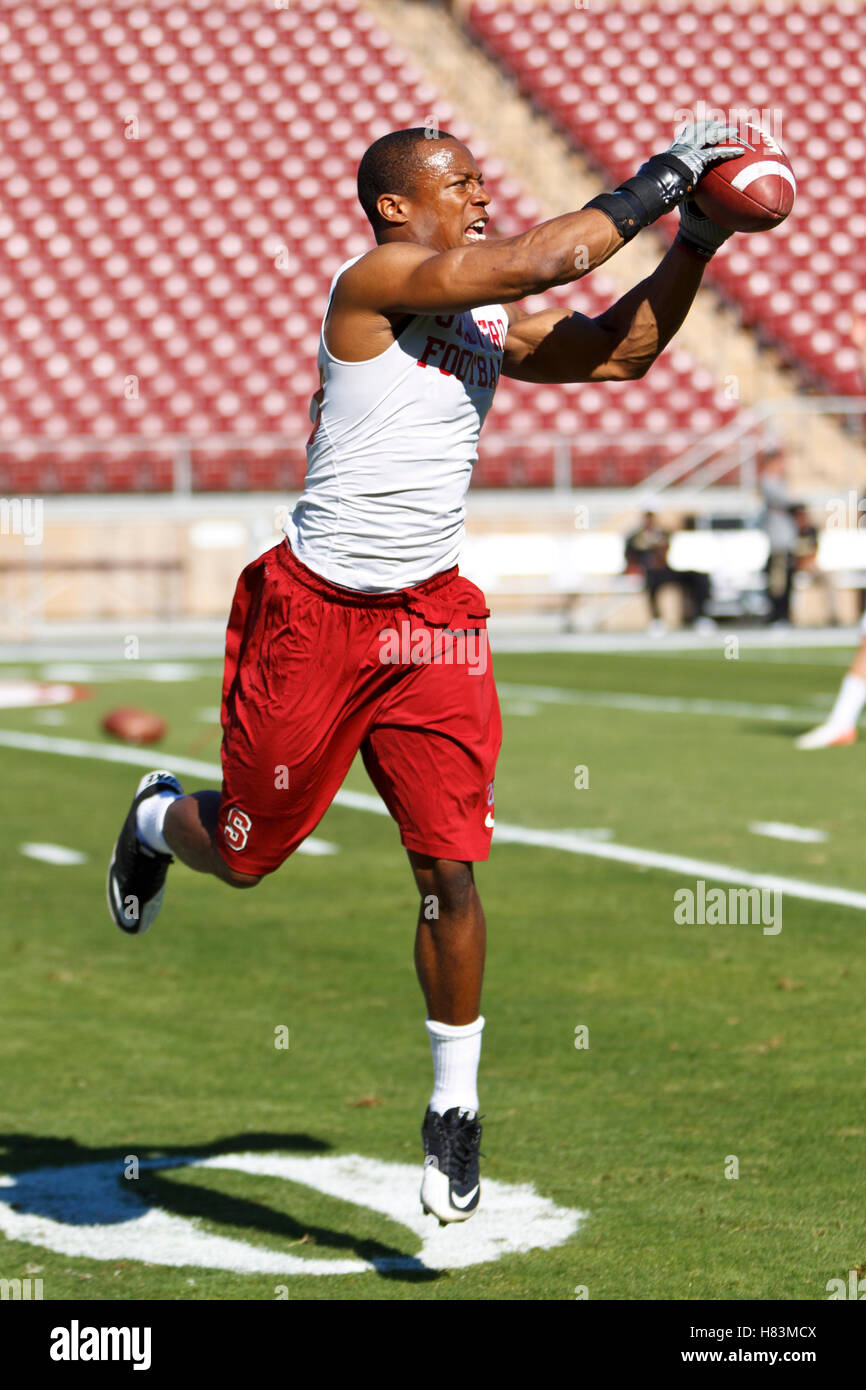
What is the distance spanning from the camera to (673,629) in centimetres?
2197

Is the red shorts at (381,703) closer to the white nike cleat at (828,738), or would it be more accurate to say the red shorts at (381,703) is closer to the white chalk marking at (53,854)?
the white chalk marking at (53,854)

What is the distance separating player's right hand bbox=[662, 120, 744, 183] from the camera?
12.9 feet

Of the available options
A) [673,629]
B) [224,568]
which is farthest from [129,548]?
[673,629]

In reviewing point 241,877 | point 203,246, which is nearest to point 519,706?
point 241,877

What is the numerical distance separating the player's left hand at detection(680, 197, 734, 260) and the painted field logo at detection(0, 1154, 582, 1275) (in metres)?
2.04

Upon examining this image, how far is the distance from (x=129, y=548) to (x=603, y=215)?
59.4ft

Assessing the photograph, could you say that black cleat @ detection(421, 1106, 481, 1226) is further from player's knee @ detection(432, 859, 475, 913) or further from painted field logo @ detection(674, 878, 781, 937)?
painted field logo @ detection(674, 878, 781, 937)

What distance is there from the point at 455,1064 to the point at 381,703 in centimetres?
73

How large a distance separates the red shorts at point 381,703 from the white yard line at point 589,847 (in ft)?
10.9

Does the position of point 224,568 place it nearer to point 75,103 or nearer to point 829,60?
point 75,103

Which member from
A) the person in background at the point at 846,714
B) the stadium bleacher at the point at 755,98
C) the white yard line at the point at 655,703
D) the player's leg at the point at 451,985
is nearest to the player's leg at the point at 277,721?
the player's leg at the point at 451,985

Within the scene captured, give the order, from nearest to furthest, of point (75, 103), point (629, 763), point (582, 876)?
1. point (582, 876)
2. point (629, 763)
3. point (75, 103)

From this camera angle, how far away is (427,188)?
3.96 metres

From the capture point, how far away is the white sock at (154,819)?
4.67 metres
